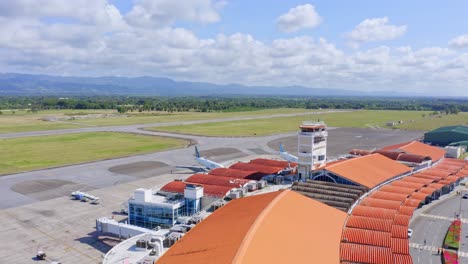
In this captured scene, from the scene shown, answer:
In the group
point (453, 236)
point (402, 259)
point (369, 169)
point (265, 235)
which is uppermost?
point (369, 169)

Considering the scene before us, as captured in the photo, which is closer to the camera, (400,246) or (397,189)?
(400,246)

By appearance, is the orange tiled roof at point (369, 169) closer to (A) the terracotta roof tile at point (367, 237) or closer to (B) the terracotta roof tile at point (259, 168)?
(B) the terracotta roof tile at point (259, 168)

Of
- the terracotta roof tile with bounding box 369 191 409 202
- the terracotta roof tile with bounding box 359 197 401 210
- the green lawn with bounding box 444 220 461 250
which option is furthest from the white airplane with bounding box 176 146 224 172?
the green lawn with bounding box 444 220 461 250

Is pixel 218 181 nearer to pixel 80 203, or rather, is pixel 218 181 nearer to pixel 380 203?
pixel 80 203

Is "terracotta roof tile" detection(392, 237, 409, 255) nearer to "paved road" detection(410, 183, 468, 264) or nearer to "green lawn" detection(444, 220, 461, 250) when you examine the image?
"paved road" detection(410, 183, 468, 264)

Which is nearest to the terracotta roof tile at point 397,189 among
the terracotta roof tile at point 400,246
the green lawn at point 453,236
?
the green lawn at point 453,236

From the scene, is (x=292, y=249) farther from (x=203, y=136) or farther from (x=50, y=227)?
(x=203, y=136)

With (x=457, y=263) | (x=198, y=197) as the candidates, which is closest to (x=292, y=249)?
(x=457, y=263)

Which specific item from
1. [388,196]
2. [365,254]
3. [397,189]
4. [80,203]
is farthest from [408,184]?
[80,203]
